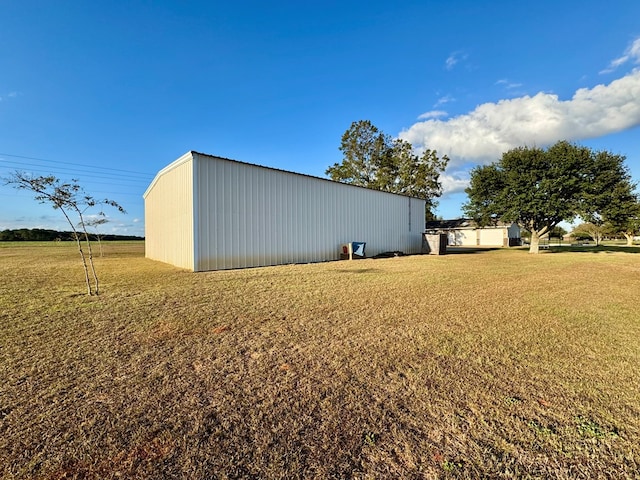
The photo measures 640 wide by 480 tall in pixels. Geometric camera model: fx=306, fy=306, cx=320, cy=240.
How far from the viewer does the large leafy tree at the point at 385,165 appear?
31984 mm

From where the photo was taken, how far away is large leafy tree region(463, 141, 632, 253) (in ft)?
59.4

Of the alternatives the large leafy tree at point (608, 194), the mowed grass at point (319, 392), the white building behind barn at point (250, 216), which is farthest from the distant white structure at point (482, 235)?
the mowed grass at point (319, 392)

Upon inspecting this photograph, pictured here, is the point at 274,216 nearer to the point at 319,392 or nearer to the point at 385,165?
the point at 319,392

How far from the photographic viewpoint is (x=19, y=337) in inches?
147

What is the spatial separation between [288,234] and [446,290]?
26.2 feet

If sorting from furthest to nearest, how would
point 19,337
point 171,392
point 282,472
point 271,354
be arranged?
point 19,337, point 271,354, point 171,392, point 282,472

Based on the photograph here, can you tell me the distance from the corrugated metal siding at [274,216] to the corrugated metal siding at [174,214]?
2.07ft

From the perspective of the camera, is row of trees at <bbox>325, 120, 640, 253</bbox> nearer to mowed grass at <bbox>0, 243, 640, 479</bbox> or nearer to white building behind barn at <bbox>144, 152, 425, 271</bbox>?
white building behind barn at <bbox>144, 152, 425, 271</bbox>

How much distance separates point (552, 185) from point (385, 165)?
54.5ft

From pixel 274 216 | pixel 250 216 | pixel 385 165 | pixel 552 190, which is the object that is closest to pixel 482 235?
pixel 385 165

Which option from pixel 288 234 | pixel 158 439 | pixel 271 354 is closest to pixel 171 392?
pixel 158 439

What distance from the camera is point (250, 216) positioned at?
475 inches

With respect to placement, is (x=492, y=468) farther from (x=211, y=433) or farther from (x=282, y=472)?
(x=211, y=433)

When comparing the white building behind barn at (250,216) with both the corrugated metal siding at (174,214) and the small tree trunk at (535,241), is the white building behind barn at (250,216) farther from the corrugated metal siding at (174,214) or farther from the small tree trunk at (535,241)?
the small tree trunk at (535,241)
